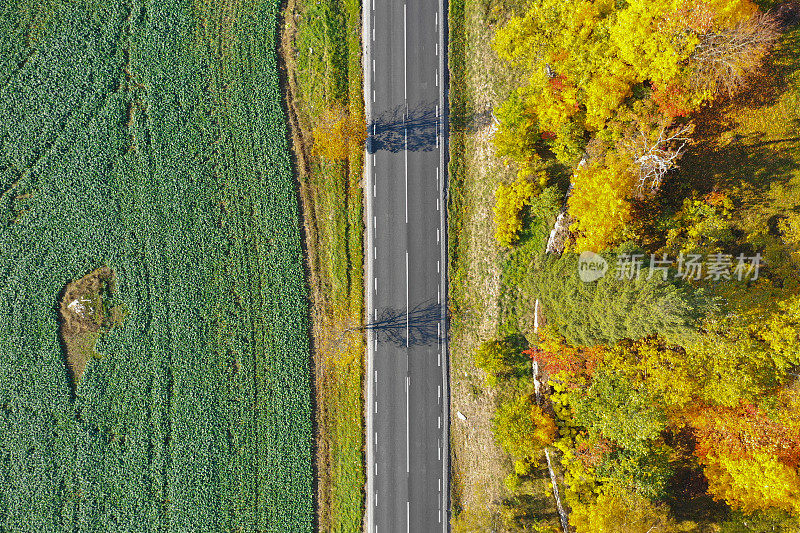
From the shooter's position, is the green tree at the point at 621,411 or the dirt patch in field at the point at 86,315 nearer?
the green tree at the point at 621,411

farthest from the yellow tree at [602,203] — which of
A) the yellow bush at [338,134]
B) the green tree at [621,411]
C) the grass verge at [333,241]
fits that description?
the yellow bush at [338,134]

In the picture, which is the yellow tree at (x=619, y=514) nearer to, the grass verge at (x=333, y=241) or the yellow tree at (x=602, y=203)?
the yellow tree at (x=602, y=203)

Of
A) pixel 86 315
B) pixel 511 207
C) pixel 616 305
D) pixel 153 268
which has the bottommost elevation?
pixel 86 315

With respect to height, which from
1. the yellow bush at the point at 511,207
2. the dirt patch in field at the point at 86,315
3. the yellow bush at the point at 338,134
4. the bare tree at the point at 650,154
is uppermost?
the yellow bush at the point at 338,134

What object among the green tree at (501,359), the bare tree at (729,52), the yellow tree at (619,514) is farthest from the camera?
the green tree at (501,359)

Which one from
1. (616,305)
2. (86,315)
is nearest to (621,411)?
(616,305)

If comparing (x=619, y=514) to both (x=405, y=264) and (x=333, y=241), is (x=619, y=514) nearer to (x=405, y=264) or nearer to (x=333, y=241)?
(x=405, y=264)

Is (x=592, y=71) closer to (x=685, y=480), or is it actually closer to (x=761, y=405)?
(x=761, y=405)
